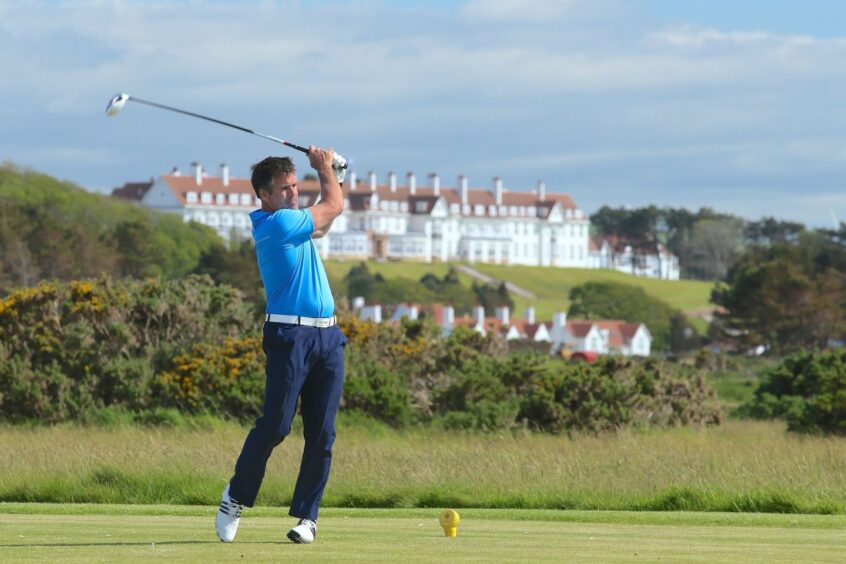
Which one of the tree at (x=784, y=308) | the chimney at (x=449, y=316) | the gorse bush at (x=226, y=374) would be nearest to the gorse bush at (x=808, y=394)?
the gorse bush at (x=226, y=374)

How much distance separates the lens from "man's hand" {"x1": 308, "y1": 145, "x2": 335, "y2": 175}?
9.36 metres

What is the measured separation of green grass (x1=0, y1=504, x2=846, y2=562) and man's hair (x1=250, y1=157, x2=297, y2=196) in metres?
1.91

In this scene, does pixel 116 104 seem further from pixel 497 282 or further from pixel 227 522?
pixel 497 282

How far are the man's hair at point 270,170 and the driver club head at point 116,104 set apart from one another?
4.89 ft

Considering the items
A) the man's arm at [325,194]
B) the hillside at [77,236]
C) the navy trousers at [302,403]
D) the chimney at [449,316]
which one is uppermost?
the hillside at [77,236]

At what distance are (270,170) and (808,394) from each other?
88.4 ft

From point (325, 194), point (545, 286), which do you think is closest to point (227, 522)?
point (325, 194)

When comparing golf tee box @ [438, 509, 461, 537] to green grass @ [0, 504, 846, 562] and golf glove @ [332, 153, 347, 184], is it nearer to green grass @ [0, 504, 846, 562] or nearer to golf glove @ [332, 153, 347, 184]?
green grass @ [0, 504, 846, 562]

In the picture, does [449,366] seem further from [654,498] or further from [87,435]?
[654,498]

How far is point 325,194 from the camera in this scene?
928 cm

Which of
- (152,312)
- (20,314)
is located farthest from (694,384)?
(20,314)

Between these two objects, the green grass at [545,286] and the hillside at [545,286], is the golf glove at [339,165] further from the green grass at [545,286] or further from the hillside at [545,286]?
the hillside at [545,286]

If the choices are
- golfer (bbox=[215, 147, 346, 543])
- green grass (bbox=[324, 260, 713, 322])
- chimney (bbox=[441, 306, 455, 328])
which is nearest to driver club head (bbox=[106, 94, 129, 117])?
golfer (bbox=[215, 147, 346, 543])

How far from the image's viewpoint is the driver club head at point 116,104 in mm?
10469
